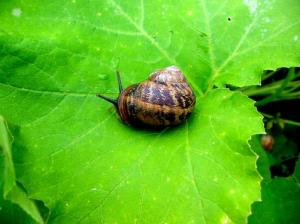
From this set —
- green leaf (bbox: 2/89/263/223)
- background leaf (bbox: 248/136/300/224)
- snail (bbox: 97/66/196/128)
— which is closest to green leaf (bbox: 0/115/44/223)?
green leaf (bbox: 2/89/263/223)

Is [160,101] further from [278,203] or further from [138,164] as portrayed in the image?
[278,203]

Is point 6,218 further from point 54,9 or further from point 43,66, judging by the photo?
point 54,9

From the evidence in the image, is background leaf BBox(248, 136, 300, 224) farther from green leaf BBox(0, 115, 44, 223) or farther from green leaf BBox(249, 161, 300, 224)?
green leaf BBox(0, 115, 44, 223)

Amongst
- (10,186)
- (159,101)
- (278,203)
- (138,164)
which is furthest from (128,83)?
(278,203)

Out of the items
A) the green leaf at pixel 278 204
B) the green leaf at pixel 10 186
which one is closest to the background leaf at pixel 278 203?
the green leaf at pixel 278 204

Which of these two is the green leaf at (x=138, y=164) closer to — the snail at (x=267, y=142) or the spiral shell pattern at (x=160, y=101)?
the spiral shell pattern at (x=160, y=101)

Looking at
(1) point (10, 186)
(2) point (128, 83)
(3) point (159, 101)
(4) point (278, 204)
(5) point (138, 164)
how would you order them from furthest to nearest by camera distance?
(4) point (278, 204) → (2) point (128, 83) → (3) point (159, 101) → (5) point (138, 164) → (1) point (10, 186)
